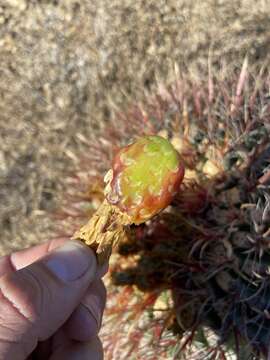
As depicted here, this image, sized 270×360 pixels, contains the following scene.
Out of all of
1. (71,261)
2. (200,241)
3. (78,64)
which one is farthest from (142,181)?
(78,64)

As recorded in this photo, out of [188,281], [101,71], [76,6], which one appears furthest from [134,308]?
[76,6]

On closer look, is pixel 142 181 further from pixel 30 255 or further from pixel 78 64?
pixel 78 64

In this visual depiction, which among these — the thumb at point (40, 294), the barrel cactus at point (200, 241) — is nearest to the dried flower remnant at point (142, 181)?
the thumb at point (40, 294)

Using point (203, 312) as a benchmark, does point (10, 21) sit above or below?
above

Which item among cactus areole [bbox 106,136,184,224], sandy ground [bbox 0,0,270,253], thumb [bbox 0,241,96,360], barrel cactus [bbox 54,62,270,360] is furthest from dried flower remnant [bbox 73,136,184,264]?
sandy ground [bbox 0,0,270,253]

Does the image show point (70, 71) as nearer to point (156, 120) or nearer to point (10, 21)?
point (10, 21)

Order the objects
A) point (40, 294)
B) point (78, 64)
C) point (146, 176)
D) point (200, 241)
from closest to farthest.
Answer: point (146, 176), point (40, 294), point (200, 241), point (78, 64)

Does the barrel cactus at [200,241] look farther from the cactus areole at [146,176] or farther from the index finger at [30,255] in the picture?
the cactus areole at [146,176]
